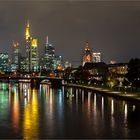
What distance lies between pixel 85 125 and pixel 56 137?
6.39 metres

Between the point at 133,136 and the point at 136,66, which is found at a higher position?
the point at 136,66

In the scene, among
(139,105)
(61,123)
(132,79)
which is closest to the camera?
(61,123)

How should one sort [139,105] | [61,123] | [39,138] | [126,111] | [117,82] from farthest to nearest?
1. [117,82]
2. [139,105]
3. [126,111]
4. [61,123]
5. [39,138]

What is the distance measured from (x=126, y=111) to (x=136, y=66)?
3517 cm

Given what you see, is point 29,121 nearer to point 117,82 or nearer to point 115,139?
point 115,139

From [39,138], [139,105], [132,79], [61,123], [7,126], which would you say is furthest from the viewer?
[132,79]

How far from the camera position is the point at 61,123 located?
3559cm

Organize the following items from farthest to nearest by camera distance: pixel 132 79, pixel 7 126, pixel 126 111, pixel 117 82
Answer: pixel 117 82, pixel 132 79, pixel 126 111, pixel 7 126

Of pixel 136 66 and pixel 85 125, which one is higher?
pixel 136 66

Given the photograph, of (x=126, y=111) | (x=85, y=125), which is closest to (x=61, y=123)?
(x=85, y=125)

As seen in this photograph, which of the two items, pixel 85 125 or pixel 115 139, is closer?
pixel 115 139

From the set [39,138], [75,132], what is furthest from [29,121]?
[39,138]

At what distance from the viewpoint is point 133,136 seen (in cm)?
2875

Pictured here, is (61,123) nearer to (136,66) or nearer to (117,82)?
(136,66)
